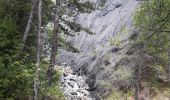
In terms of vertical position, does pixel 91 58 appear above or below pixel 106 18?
below

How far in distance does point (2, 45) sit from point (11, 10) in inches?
132

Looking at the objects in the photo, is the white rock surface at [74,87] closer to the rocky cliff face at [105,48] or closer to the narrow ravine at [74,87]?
the narrow ravine at [74,87]

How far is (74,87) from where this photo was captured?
35250 mm

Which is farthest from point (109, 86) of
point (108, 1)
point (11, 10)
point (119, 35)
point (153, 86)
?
point (108, 1)

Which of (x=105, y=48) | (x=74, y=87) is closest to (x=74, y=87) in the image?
(x=74, y=87)

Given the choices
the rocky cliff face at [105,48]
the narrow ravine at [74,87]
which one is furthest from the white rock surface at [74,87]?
the rocky cliff face at [105,48]

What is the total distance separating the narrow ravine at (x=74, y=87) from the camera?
3117 centimetres

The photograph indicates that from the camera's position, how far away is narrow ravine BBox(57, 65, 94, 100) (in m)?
31.2

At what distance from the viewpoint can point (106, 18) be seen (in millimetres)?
52031

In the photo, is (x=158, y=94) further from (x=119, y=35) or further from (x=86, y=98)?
(x=119, y=35)

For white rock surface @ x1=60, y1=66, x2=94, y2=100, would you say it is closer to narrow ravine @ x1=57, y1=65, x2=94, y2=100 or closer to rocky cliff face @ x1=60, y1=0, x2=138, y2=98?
narrow ravine @ x1=57, y1=65, x2=94, y2=100

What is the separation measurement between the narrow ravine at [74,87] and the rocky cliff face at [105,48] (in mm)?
832

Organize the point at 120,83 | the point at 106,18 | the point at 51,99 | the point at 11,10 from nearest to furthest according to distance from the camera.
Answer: the point at 11,10, the point at 51,99, the point at 120,83, the point at 106,18

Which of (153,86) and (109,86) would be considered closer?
(153,86)
